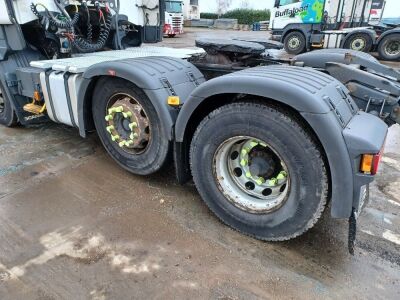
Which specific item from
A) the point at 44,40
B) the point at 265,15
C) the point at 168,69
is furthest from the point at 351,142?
the point at 265,15

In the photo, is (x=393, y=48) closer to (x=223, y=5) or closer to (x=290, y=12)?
(x=290, y=12)

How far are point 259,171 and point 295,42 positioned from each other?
13.8m

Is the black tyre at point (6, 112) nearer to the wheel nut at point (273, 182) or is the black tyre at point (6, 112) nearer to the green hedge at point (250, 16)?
the wheel nut at point (273, 182)

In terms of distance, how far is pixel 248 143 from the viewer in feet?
8.75

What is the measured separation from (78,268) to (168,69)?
71.4 inches

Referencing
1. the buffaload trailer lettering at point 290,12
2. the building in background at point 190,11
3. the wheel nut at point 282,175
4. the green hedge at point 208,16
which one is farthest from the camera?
the green hedge at point 208,16

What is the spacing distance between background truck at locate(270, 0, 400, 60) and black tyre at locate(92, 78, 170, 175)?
13.0m

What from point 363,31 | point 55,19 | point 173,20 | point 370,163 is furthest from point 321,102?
point 173,20

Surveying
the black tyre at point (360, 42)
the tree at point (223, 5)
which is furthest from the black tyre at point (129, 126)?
the tree at point (223, 5)

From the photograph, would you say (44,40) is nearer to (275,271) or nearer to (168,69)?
(168,69)

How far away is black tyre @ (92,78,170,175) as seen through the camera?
3.12 m

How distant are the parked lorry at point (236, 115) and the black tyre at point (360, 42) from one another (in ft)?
37.6

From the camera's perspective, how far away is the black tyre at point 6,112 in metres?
4.67

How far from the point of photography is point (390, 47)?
13.2 metres
